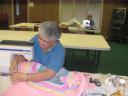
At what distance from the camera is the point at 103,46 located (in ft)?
12.0

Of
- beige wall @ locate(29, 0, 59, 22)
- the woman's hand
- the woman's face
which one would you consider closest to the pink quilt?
the woman's hand

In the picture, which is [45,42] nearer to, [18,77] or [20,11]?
[18,77]

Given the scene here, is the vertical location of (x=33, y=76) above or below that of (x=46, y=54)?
below

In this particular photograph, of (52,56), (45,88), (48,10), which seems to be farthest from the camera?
(48,10)

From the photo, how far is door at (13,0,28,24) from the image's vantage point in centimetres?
987

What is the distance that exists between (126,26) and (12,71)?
295 inches

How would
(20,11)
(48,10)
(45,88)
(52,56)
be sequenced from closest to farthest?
1. (45,88)
2. (52,56)
3. (48,10)
4. (20,11)

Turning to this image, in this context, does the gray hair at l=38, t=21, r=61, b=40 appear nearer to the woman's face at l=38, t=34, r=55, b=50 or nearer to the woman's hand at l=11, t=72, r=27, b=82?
the woman's face at l=38, t=34, r=55, b=50

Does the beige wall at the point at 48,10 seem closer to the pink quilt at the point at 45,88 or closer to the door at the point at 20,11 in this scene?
the door at the point at 20,11

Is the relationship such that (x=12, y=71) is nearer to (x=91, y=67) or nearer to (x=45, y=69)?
(x=45, y=69)

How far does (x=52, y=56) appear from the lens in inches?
71.3

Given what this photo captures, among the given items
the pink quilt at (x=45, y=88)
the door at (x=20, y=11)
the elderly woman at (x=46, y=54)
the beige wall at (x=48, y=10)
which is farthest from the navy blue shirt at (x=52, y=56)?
the door at (x=20, y=11)

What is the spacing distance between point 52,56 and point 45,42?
0.41 feet

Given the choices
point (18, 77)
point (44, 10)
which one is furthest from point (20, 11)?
point (18, 77)
